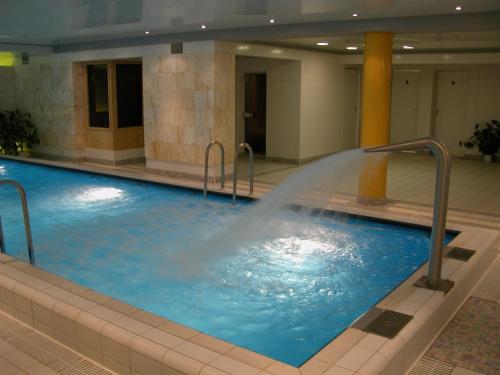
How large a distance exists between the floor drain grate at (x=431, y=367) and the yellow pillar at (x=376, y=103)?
178 inches

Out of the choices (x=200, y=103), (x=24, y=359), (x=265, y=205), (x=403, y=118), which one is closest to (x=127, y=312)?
(x=24, y=359)

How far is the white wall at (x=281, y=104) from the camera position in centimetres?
1180

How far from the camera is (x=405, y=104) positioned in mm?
14594

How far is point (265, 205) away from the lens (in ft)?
25.0

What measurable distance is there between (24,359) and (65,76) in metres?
9.79

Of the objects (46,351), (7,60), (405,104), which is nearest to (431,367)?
(46,351)

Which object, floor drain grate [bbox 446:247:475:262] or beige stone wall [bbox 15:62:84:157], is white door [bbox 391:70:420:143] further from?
floor drain grate [bbox 446:247:475:262]

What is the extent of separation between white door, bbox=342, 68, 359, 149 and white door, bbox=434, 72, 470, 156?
2.15 m

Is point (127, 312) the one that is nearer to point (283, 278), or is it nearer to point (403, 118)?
point (283, 278)

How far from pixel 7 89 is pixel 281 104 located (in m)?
7.19

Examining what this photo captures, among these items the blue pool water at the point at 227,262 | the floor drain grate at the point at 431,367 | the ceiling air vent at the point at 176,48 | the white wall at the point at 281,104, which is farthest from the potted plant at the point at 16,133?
the floor drain grate at the point at 431,367

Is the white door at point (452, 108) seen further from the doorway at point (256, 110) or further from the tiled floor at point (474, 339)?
the tiled floor at point (474, 339)

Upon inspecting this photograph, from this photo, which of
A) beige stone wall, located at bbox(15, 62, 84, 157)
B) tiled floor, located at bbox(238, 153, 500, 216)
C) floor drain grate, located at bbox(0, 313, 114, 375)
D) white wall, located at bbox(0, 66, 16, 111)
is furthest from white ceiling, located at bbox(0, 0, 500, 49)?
floor drain grate, located at bbox(0, 313, 114, 375)

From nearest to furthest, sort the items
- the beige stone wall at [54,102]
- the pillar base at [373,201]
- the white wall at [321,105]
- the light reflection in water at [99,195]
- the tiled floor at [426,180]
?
the pillar base at [373,201] < the tiled floor at [426,180] < the light reflection in water at [99,195] < the white wall at [321,105] < the beige stone wall at [54,102]
